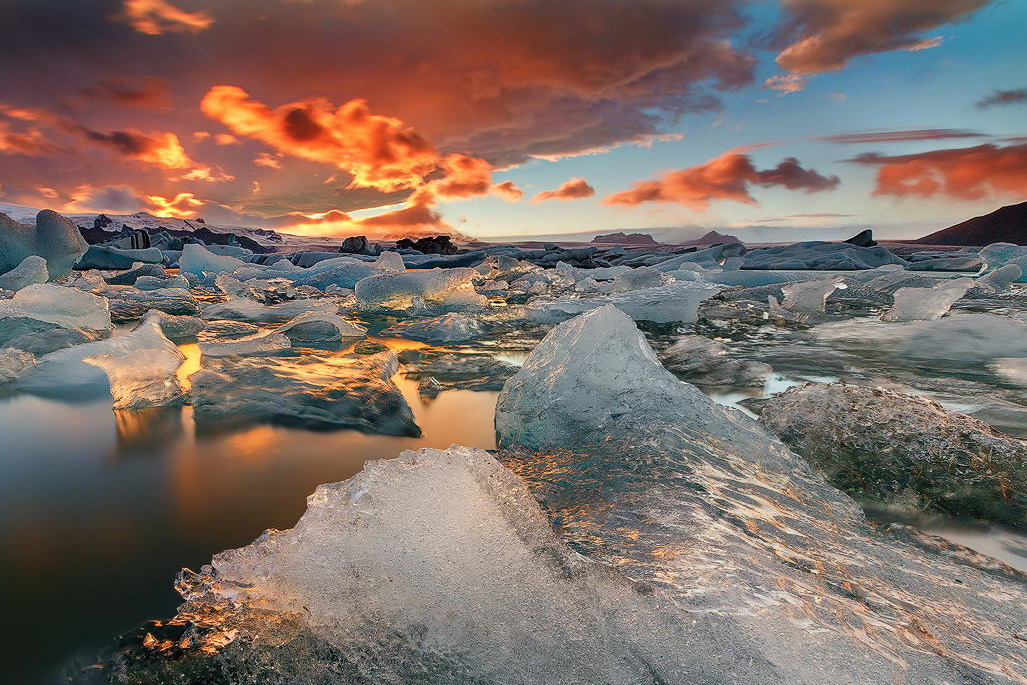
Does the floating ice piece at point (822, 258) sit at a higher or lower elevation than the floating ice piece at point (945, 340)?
higher

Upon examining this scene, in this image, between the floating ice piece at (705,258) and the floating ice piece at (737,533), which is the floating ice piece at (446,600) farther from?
the floating ice piece at (705,258)

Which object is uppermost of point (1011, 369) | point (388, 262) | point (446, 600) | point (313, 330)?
point (388, 262)

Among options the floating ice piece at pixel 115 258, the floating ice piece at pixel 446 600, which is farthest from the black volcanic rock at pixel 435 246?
the floating ice piece at pixel 446 600

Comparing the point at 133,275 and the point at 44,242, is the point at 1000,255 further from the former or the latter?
the point at 133,275

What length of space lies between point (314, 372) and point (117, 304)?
14.7 ft

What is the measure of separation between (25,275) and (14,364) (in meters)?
4.44

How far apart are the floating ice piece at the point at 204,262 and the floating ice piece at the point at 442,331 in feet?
29.0

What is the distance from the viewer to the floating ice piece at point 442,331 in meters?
3.56

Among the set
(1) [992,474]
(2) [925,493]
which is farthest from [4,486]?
(1) [992,474]

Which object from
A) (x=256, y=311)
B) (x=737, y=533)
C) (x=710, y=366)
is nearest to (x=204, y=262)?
(x=256, y=311)

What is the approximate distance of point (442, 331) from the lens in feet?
11.8

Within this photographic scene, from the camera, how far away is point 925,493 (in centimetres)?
123

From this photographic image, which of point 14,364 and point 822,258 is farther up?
point 822,258

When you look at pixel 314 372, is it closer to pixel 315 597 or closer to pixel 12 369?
pixel 12 369
